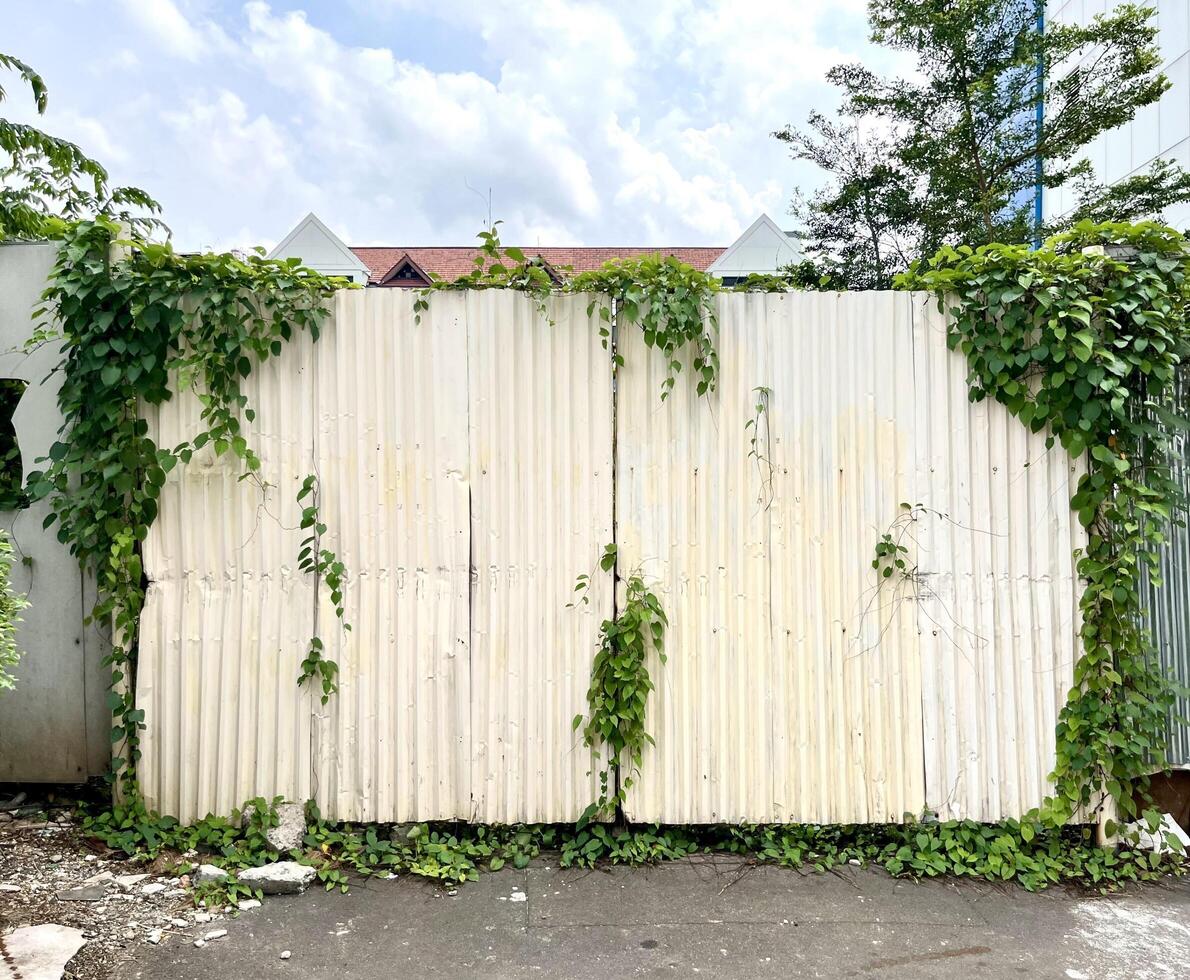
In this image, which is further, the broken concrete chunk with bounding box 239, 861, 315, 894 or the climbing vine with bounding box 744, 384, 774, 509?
the climbing vine with bounding box 744, 384, 774, 509

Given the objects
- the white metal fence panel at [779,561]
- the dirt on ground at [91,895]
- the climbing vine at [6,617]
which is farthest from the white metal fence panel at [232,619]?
the white metal fence panel at [779,561]

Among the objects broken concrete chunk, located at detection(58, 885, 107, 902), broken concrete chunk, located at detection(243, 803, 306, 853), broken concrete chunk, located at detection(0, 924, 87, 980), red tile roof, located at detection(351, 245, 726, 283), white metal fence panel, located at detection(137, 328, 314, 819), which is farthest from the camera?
red tile roof, located at detection(351, 245, 726, 283)

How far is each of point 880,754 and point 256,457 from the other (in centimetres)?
292

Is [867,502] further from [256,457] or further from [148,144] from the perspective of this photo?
[148,144]

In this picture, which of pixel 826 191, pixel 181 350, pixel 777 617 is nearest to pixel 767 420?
pixel 777 617

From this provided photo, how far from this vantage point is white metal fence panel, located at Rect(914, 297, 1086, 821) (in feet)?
10.4

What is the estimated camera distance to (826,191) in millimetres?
18094

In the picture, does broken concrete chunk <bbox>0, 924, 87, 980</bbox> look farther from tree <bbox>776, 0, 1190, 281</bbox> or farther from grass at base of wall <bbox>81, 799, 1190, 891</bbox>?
tree <bbox>776, 0, 1190, 281</bbox>

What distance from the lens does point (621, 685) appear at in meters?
3.10

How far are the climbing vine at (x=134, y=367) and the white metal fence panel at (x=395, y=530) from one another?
0.27 metres

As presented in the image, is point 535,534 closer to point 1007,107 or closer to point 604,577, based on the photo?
point 604,577

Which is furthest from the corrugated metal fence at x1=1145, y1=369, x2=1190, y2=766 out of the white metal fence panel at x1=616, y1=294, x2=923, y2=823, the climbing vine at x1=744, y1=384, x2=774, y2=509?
the climbing vine at x1=744, y1=384, x2=774, y2=509

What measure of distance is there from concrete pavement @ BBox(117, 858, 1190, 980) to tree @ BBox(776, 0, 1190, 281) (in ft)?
48.3

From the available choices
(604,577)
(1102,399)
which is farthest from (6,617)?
(1102,399)
